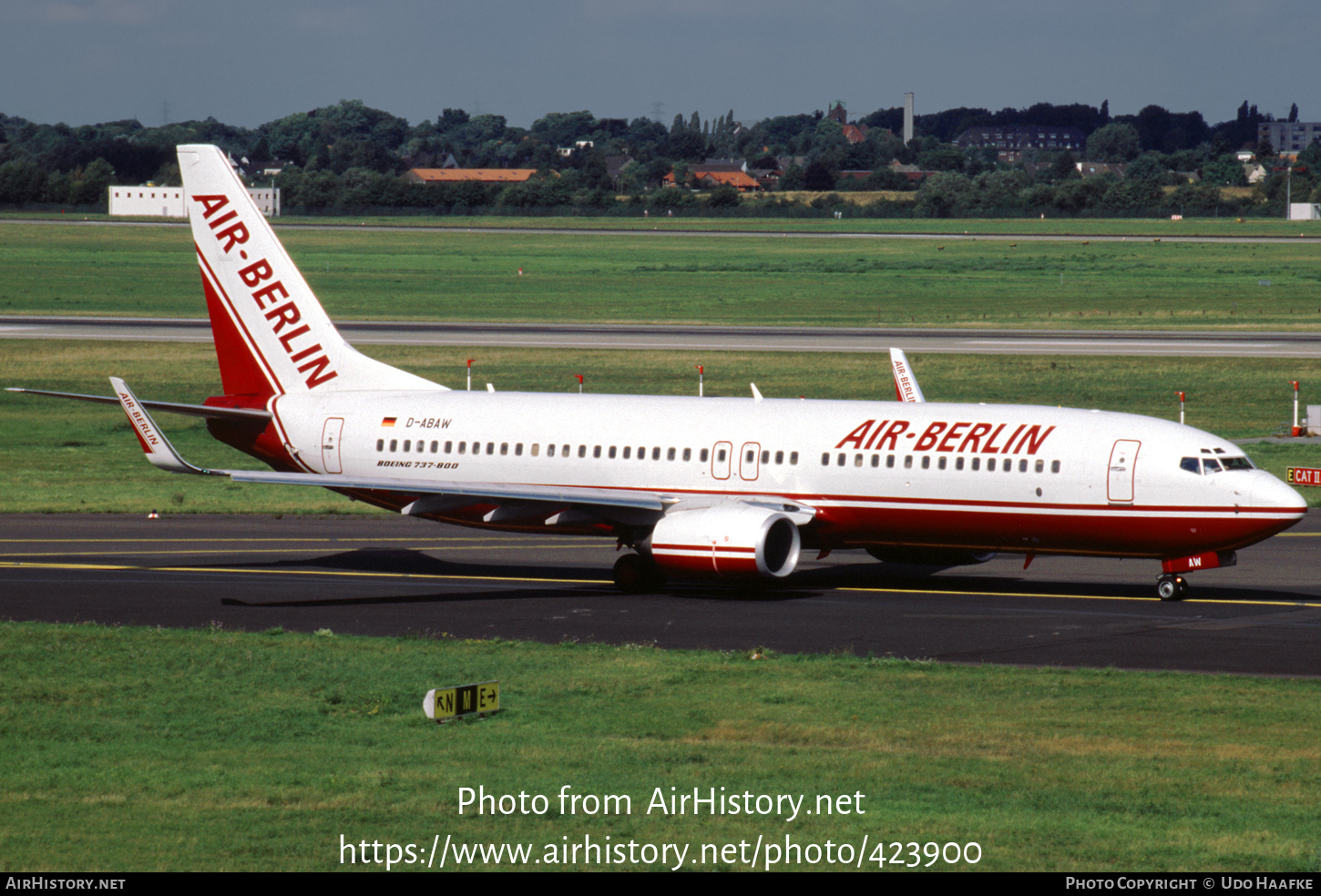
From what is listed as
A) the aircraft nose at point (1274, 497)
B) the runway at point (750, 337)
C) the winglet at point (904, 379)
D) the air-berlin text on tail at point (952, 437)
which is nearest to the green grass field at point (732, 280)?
the runway at point (750, 337)

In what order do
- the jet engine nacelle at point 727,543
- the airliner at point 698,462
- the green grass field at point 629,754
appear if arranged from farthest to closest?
the jet engine nacelle at point 727,543, the airliner at point 698,462, the green grass field at point 629,754

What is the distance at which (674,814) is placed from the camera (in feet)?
59.2

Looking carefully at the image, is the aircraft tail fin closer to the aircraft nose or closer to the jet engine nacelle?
the jet engine nacelle

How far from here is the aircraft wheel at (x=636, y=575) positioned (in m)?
37.4

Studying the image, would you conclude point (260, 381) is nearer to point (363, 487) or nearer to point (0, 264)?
point (363, 487)

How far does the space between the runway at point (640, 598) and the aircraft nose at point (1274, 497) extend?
205cm

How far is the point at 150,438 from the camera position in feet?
119

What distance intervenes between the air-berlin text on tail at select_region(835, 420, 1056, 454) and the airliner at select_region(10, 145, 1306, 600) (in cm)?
4

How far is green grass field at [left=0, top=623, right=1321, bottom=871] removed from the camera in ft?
56.1

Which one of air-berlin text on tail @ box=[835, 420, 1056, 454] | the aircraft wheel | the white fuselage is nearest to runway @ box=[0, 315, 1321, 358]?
the white fuselage

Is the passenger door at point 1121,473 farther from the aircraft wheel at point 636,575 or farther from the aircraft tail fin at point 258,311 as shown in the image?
the aircraft tail fin at point 258,311

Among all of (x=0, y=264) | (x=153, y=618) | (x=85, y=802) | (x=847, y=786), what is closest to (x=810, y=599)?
(x=153, y=618)

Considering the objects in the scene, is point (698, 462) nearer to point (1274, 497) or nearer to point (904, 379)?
point (904, 379)

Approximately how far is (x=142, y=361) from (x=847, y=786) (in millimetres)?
70746
